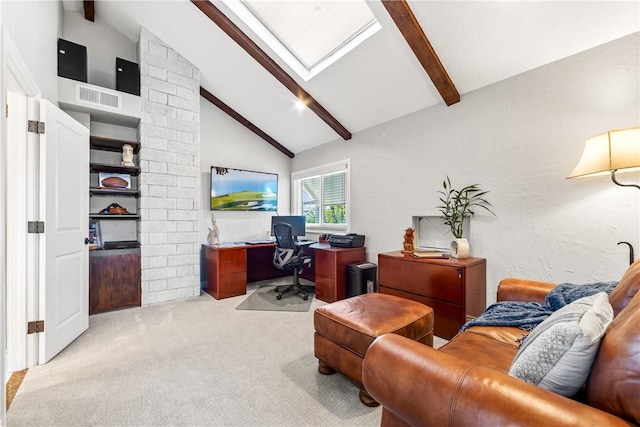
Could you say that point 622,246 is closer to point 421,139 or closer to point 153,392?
point 421,139

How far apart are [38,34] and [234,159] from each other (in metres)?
2.54

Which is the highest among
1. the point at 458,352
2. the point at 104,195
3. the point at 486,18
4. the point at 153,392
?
the point at 486,18

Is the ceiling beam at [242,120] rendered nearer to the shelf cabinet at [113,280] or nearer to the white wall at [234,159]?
the white wall at [234,159]

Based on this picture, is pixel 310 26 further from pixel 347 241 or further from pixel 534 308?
pixel 534 308

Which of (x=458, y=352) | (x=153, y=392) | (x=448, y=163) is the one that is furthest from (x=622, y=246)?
(x=153, y=392)

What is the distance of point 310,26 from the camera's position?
112 inches

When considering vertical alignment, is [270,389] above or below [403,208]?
below

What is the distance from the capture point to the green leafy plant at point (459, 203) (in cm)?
265

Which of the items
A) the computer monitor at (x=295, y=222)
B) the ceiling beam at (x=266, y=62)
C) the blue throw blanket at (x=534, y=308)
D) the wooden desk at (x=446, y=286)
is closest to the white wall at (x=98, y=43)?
the ceiling beam at (x=266, y=62)

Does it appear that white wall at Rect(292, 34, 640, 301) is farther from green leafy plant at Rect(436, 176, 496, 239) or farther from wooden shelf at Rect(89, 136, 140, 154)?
wooden shelf at Rect(89, 136, 140, 154)

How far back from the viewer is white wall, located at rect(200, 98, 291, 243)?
4277mm

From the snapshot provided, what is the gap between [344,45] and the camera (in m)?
2.85

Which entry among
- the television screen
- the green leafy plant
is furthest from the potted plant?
the television screen

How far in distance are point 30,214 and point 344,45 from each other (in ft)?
10.1
